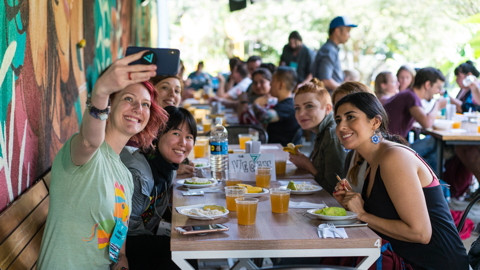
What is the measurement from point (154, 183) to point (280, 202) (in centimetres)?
77

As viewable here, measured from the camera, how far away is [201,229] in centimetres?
178

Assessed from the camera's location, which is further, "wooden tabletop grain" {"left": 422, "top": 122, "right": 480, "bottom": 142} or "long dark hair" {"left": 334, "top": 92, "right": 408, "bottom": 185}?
"wooden tabletop grain" {"left": 422, "top": 122, "right": 480, "bottom": 142}

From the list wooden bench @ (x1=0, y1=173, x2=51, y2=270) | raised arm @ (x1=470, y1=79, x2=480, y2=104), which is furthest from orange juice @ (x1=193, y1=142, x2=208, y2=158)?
raised arm @ (x1=470, y1=79, x2=480, y2=104)

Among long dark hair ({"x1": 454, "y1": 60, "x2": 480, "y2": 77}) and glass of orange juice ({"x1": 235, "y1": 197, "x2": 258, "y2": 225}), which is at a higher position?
long dark hair ({"x1": 454, "y1": 60, "x2": 480, "y2": 77})

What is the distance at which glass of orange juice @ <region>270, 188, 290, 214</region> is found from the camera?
6.75 feet

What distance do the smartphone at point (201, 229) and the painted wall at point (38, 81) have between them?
0.70 metres

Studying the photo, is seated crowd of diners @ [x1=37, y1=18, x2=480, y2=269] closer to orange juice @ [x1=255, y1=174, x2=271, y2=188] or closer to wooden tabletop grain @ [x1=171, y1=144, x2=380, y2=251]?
wooden tabletop grain @ [x1=171, y1=144, x2=380, y2=251]

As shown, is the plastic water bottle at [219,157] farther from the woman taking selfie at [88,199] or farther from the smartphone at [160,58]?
the smartphone at [160,58]

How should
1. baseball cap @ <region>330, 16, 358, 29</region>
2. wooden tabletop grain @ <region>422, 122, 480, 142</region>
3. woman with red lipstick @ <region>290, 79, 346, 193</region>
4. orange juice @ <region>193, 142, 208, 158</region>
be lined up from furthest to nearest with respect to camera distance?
baseball cap @ <region>330, 16, 358, 29</region>, wooden tabletop grain @ <region>422, 122, 480, 142</region>, orange juice @ <region>193, 142, 208, 158</region>, woman with red lipstick @ <region>290, 79, 346, 193</region>

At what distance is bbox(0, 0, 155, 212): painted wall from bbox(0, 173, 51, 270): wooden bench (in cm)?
5

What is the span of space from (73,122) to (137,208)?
3.57ft

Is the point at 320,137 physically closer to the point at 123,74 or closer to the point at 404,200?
the point at 404,200

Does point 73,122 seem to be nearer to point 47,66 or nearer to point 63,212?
point 47,66

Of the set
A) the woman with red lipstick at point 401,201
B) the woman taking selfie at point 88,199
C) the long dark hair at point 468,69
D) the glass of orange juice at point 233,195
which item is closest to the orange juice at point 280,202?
the glass of orange juice at point 233,195
